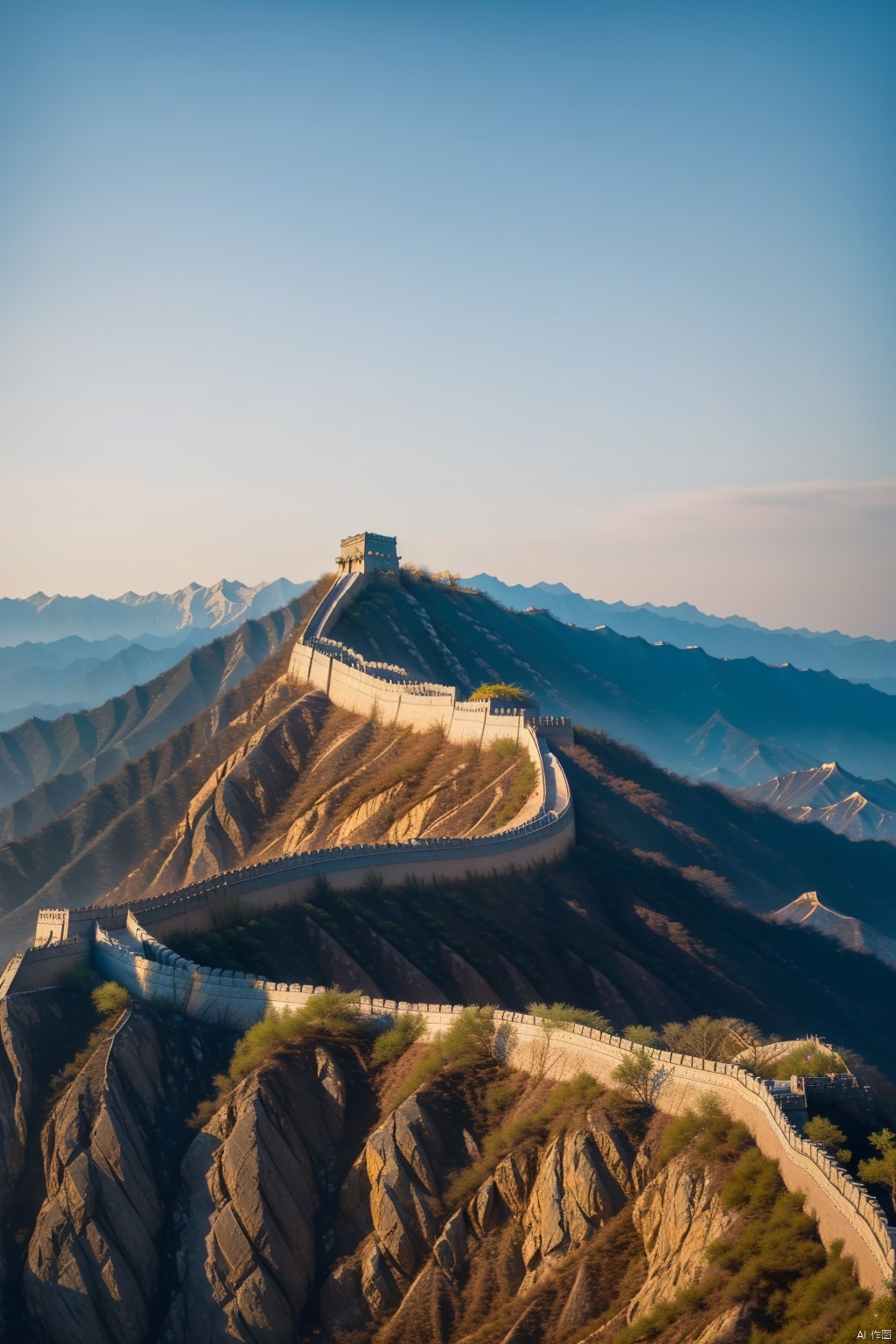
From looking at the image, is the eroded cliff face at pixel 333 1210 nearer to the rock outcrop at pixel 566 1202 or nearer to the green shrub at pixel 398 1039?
the rock outcrop at pixel 566 1202

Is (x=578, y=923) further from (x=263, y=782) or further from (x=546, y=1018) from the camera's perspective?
(x=263, y=782)

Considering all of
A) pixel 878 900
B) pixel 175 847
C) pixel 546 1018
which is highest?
pixel 546 1018

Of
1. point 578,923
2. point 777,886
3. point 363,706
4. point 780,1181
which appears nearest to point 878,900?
point 777,886

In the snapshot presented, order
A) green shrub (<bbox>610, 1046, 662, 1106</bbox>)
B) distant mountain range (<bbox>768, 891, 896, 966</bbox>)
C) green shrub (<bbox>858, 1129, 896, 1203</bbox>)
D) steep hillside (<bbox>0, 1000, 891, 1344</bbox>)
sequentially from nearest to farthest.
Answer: green shrub (<bbox>858, 1129, 896, 1203</bbox>), steep hillside (<bbox>0, 1000, 891, 1344</bbox>), green shrub (<bbox>610, 1046, 662, 1106</bbox>), distant mountain range (<bbox>768, 891, 896, 966</bbox>)

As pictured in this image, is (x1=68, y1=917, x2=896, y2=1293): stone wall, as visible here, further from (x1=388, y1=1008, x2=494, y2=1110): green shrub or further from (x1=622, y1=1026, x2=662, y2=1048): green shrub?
(x1=622, y1=1026, x2=662, y2=1048): green shrub

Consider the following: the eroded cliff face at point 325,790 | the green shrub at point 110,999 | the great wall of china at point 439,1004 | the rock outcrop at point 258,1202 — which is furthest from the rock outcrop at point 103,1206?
the eroded cliff face at point 325,790

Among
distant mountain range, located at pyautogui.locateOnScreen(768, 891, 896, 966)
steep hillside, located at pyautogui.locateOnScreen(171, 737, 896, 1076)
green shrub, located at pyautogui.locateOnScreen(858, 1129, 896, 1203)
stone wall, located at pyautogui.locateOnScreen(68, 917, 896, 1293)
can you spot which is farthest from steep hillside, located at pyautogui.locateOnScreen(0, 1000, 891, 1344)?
distant mountain range, located at pyautogui.locateOnScreen(768, 891, 896, 966)
